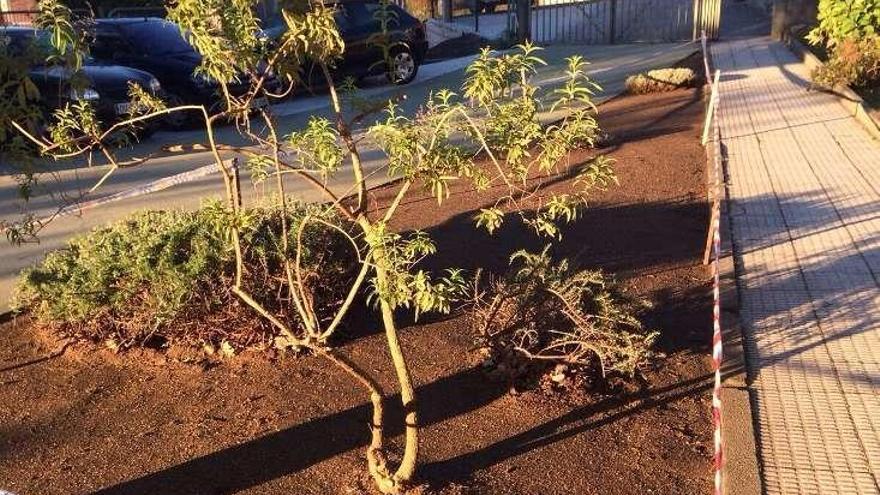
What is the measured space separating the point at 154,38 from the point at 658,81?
29.6 ft

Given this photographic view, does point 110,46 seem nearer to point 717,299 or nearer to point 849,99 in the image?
point 849,99

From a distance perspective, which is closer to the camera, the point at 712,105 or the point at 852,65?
the point at 712,105

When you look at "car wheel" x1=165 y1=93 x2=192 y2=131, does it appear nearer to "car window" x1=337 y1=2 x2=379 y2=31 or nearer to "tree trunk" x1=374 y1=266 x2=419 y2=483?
"car window" x1=337 y1=2 x2=379 y2=31

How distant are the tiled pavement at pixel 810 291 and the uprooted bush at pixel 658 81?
2805mm

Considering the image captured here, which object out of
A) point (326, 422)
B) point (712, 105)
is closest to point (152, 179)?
point (326, 422)

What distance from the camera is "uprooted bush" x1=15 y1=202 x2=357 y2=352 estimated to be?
4984 mm

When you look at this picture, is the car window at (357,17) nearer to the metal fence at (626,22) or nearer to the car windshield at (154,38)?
the car windshield at (154,38)

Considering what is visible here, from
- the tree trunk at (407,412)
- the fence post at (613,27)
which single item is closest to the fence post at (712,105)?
the tree trunk at (407,412)

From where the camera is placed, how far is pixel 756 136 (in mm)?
11516

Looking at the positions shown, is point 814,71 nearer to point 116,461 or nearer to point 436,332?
point 436,332

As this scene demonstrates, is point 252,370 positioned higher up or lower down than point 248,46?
lower down

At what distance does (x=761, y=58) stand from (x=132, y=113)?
18719mm

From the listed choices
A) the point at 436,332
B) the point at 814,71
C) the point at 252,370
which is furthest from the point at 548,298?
the point at 814,71

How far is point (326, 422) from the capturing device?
4.31m
